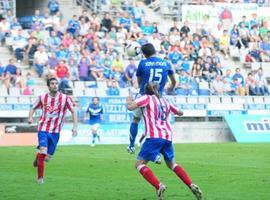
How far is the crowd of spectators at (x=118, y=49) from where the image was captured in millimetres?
34656

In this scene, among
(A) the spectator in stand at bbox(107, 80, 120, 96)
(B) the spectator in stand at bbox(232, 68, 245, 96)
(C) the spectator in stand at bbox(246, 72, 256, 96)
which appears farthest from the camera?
(C) the spectator in stand at bbox(246, 72, 256, 96)

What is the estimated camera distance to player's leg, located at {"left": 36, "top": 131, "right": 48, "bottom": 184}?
677 inches

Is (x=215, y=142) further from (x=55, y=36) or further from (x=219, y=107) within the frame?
(x=55, y=36)

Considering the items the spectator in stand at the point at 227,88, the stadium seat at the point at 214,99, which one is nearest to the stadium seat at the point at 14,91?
the stadium seat at the point at 214,99

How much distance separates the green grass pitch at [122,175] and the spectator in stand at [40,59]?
24.7ft

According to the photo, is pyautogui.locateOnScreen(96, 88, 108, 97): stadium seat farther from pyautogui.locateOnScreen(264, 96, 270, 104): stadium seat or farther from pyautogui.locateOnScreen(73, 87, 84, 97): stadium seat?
pyautogui.locateOnScreen(264, 96, 270, 104): stadium seat

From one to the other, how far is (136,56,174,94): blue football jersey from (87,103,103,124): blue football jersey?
40.4 feet

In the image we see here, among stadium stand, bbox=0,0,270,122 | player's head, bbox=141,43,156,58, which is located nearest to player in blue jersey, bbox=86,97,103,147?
stadium stand, bbox=0,0,270,122

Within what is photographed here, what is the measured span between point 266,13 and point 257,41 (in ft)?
11.1

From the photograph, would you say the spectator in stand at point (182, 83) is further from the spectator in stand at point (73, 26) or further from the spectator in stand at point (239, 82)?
the spectator in stand at point (73, 26)

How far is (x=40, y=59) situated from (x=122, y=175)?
1619 cm

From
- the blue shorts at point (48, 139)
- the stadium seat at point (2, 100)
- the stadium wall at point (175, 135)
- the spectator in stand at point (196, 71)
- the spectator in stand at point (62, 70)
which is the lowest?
the stadium wall at point (175, 135)

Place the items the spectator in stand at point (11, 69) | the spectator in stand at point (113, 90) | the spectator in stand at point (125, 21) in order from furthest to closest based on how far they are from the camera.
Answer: the spectator in stand at point (125, 21) < the spectator in stand at point (113, 90) < the spectator in stand at point (11, 69)

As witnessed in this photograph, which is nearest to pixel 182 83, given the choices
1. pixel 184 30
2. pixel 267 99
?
pixel 267 99
